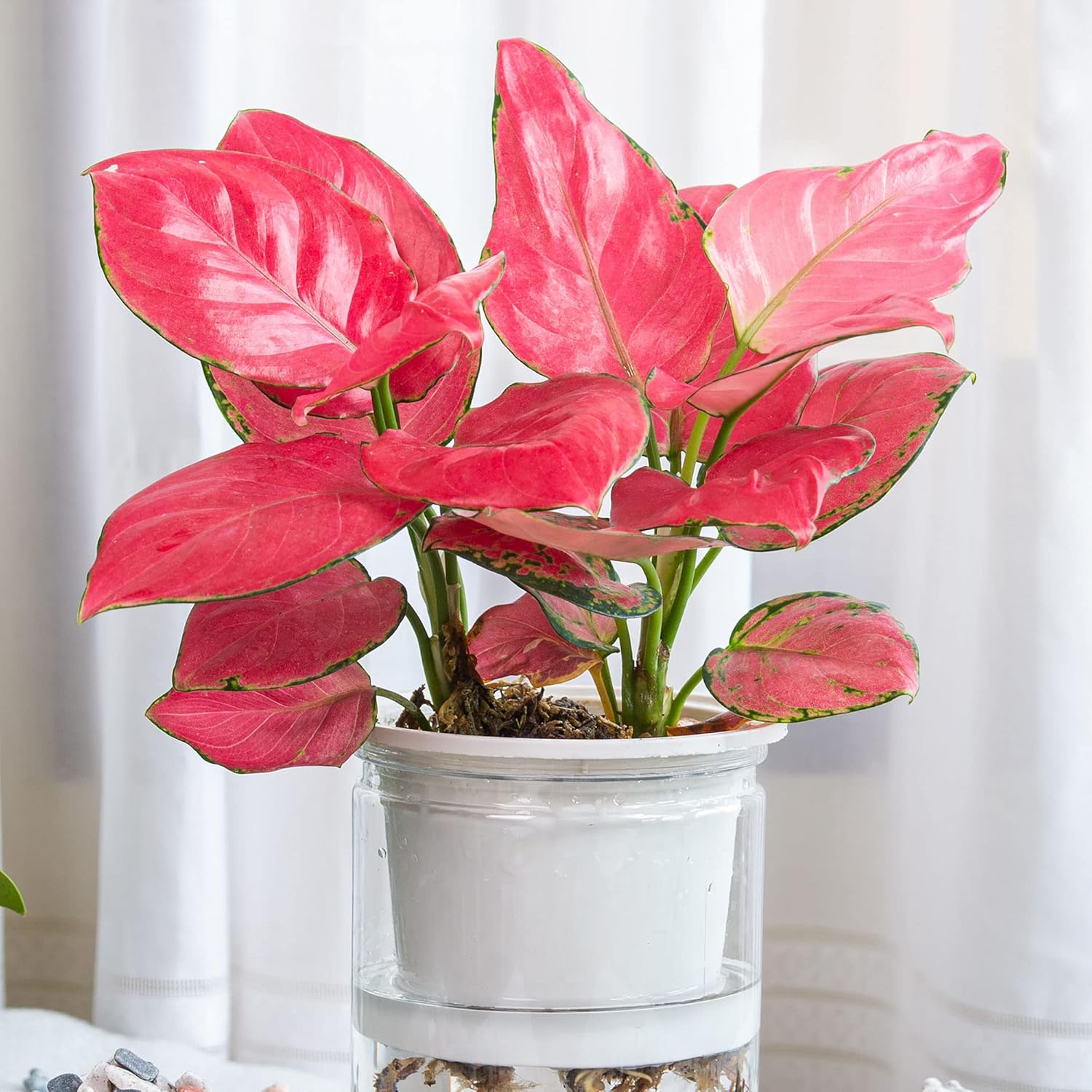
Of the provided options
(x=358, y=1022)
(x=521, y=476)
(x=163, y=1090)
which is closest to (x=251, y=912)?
(x=163, y=1090)

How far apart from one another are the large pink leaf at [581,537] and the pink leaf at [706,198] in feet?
0.69

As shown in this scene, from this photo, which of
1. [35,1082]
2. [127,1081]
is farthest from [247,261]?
[35,1082]

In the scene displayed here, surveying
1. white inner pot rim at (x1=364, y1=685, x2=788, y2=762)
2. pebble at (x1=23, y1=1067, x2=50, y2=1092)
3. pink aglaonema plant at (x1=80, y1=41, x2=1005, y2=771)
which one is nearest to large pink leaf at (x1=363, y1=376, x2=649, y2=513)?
pink aglaonema plant at (x1=80, y1=41, x2=1005, y2=771)

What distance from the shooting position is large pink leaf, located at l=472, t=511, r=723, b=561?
40 cm

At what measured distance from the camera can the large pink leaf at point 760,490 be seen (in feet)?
1.26

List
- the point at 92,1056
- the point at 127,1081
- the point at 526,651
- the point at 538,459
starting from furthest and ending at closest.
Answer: the point at 92,1056, the point at 127,1081, the point at 526,651, the point at 538,459

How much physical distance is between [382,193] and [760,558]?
0.69 m

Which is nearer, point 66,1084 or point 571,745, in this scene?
point 571,745

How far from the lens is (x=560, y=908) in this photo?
1.51 ft

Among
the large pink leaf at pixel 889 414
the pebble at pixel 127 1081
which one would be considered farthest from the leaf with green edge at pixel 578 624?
the pebble at pixel 127 1081

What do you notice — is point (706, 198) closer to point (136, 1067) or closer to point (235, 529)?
point (235, 529)

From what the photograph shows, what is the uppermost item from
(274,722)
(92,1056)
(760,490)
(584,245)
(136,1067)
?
(584,245)

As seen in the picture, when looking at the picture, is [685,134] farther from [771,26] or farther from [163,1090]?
[163,1090]

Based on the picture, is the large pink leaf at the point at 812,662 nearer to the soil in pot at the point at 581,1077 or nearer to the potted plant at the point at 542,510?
the potted plant at the point at 542,510
